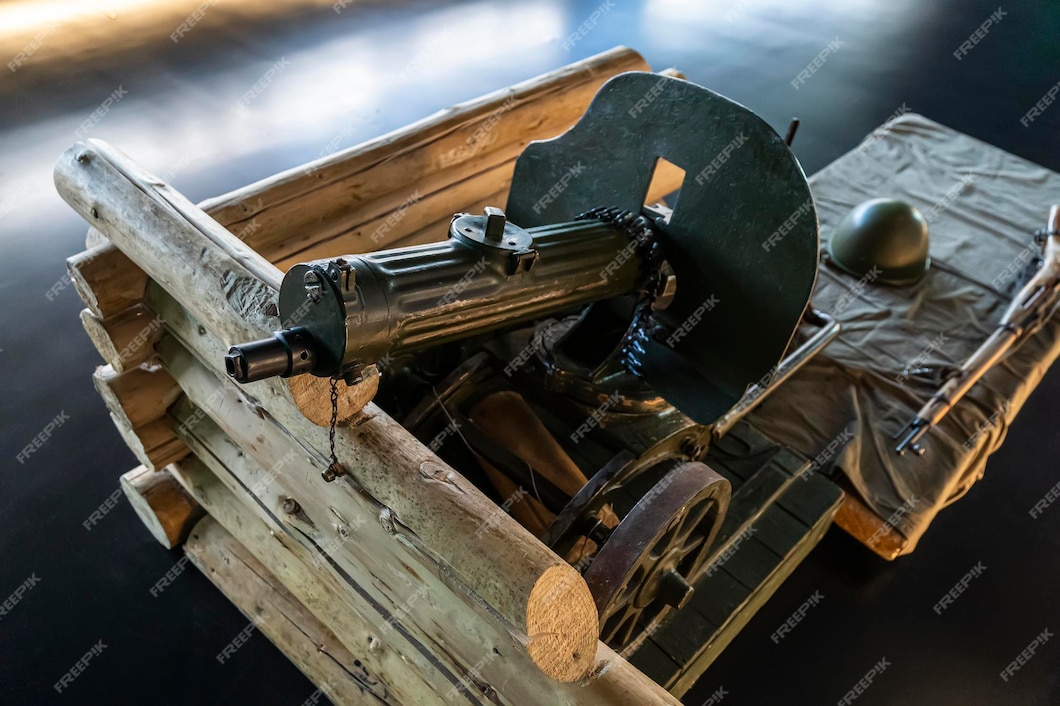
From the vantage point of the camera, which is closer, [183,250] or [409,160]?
[183,250]

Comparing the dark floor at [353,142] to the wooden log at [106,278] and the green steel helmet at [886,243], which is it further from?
the wooden log at [106,278]

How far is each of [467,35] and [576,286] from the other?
19.5 feet

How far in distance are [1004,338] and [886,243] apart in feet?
2.91

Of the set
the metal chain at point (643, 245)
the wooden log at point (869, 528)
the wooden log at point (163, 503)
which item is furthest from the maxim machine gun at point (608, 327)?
the wooden log at point (163, 503)

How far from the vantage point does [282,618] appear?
3480mm

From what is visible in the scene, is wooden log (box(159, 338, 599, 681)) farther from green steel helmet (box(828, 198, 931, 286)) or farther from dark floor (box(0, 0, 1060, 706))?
green steel helmet (box(828, 198, 931, 286))

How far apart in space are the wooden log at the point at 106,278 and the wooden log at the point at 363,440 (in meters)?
0.10

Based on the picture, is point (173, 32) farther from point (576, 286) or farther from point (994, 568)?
point (994, 568)

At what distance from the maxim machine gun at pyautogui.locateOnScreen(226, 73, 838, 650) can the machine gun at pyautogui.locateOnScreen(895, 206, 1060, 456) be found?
43.6 inches

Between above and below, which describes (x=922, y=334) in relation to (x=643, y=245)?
below

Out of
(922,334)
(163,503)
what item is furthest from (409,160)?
(922,334)

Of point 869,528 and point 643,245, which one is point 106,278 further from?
point 869,528

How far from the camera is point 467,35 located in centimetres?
813

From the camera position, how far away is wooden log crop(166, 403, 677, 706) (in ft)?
7.36
